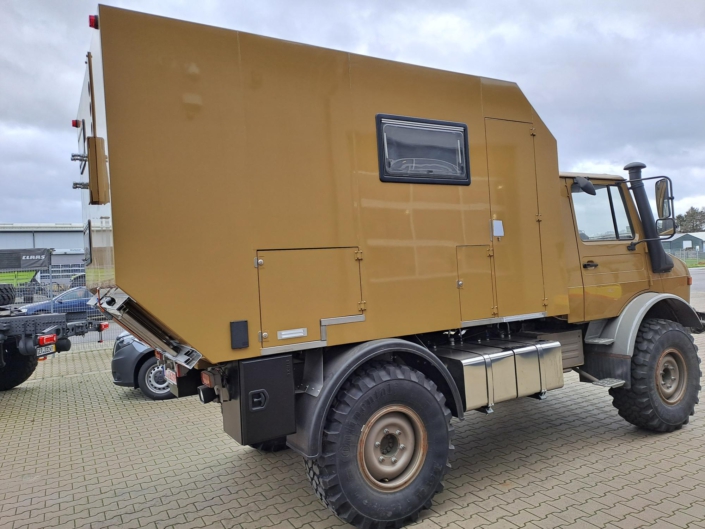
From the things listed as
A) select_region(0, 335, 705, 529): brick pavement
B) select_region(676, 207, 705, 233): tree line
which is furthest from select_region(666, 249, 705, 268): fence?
select_region(0, 335, 705, 529): brick pavement

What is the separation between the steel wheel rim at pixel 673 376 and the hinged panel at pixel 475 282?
97.9 inches

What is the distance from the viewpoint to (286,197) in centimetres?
335

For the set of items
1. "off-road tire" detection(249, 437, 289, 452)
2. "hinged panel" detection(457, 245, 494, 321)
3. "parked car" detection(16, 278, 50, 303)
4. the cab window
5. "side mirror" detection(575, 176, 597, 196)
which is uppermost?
"side mirror" detection(575, 176, 597, 196)

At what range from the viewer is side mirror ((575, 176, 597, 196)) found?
5.06m

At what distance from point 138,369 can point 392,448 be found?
5533 millimetres

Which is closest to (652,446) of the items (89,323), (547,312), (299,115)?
(547,312)

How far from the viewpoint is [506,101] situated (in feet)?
14.8

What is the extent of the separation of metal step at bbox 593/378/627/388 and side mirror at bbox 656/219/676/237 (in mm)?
1700

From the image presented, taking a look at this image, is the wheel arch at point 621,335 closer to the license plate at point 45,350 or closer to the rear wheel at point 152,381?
the rear wheel at point 152,381

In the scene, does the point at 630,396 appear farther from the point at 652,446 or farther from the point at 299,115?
the point at 299,115

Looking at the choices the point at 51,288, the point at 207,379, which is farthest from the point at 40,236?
the point at 207,379

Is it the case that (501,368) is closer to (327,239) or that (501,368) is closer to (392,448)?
(392,448)

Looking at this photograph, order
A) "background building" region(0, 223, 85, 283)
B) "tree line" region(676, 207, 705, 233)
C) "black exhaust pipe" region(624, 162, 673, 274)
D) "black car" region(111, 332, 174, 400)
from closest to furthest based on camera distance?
"black exhaust pipe" region(624, 162, 673, 274) < "black car" region(111, 332, 174, 400) < "background building" region(0, 223, 85, 283) < "tree line" region(676, 207, 705, 233)

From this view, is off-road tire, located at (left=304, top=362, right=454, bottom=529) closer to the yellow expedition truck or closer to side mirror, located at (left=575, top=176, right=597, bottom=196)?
the yellow expedition truck
